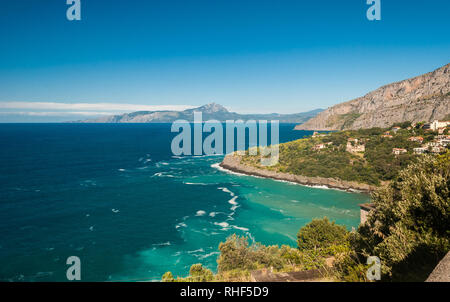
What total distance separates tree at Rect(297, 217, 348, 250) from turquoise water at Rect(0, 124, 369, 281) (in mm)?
6409

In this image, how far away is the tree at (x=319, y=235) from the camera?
25938 mm

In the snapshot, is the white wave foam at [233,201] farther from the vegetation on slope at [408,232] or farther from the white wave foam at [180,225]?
the vegetation on slope at [408,232]

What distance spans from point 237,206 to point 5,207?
128 ft

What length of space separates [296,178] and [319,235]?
41140 mm

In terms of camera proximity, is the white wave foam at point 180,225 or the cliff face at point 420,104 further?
the cliff face at point 420,104

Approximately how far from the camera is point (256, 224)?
39562 millimetres

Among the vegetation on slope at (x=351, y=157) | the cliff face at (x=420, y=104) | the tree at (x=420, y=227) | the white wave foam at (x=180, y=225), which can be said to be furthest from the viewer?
the cliff face at (x=420, y=104)

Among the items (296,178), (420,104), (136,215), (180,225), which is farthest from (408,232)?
(420,104)

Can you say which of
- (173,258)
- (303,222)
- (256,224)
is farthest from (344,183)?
(173,258)

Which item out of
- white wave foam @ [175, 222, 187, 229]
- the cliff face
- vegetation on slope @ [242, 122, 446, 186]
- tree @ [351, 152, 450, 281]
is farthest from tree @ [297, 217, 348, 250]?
the cliff face

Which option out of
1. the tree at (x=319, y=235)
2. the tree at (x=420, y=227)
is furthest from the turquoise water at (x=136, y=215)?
the tree at (x=420, y=227)

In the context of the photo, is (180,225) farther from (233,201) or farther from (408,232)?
(408,232)

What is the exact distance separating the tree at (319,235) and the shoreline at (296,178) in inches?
1354
